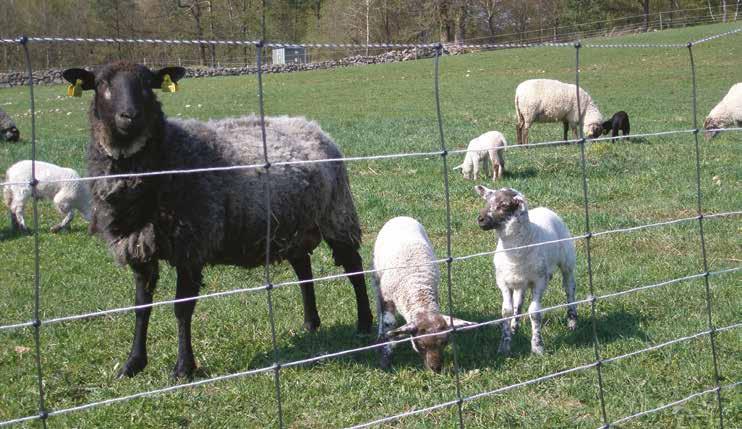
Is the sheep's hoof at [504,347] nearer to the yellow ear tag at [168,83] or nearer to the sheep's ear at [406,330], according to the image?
the sheep's ear at [406,330]

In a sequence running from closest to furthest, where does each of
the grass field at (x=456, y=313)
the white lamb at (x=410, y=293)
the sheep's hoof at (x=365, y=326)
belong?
the grass field at (x=456, y=313) < the white lamb at (x=410, y=293) < the sheep's hoof at (x=365, y=326)

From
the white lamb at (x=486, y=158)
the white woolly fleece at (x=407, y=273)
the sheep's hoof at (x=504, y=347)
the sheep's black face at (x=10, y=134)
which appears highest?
the sheep's black face at (x=10, y=134)

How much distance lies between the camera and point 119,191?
4746mm

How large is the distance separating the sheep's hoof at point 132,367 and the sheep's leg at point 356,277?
5.57ft

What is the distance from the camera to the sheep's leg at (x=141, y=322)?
4992 millimetres

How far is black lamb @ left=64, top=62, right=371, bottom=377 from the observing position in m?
4.72

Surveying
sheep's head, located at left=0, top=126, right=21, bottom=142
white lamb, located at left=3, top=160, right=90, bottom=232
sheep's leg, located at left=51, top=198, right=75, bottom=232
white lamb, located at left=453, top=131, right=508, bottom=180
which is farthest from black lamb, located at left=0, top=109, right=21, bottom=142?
white lamb, located at left=453, top=131, right=508, bottom=180

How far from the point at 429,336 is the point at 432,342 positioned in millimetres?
44

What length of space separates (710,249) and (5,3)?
37.8 m

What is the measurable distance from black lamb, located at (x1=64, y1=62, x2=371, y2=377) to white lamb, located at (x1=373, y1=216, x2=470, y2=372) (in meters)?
0.41

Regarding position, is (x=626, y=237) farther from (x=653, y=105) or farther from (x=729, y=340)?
(x=653, y=105)

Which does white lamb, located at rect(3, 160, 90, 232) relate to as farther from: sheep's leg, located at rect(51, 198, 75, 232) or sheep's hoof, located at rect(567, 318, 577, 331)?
sheep's hoof, located at rect(567, 318, 577, 331)

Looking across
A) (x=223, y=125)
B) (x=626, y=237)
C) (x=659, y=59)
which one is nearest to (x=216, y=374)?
(x=223, y=125)

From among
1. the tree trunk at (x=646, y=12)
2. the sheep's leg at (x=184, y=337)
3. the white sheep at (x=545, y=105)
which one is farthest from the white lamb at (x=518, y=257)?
the tree trunk at (x=646, y=12)
